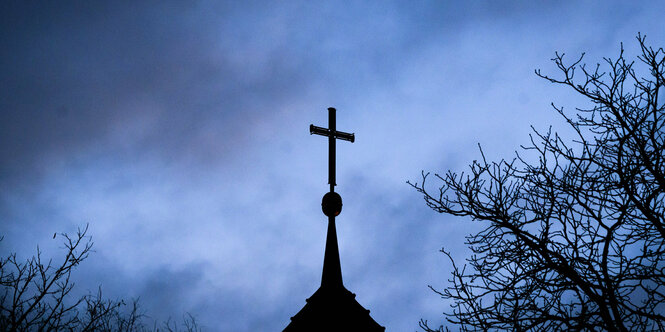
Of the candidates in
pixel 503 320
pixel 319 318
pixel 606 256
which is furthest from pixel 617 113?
pixel 319 318

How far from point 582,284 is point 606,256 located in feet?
1.59

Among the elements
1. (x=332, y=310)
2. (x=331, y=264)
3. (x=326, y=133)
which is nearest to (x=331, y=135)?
(x=326, y=133)

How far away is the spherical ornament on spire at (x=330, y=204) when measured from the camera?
14414 mm

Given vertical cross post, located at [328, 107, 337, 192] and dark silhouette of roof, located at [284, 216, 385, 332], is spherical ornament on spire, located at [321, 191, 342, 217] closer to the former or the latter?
vertical cross post, located at [328, 107, 337, 192]

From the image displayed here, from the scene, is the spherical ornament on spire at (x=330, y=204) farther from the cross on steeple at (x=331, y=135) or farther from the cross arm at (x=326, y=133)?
the cross arm at (x=326, y=133)

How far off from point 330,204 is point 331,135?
2.15 meters

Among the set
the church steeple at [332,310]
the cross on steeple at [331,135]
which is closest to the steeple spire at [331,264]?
the church steeple at [332,310]

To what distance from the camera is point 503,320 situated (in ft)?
18.8

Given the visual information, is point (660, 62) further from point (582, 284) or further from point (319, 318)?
point (319, 318)

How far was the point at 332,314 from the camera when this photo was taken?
12461 millimetres

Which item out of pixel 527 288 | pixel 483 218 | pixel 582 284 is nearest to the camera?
pixel 582 284

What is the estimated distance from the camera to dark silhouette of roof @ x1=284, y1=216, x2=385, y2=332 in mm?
12344

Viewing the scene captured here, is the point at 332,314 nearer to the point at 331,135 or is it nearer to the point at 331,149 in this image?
the point at 331,149

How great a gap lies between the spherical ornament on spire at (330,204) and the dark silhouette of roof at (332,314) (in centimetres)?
204
